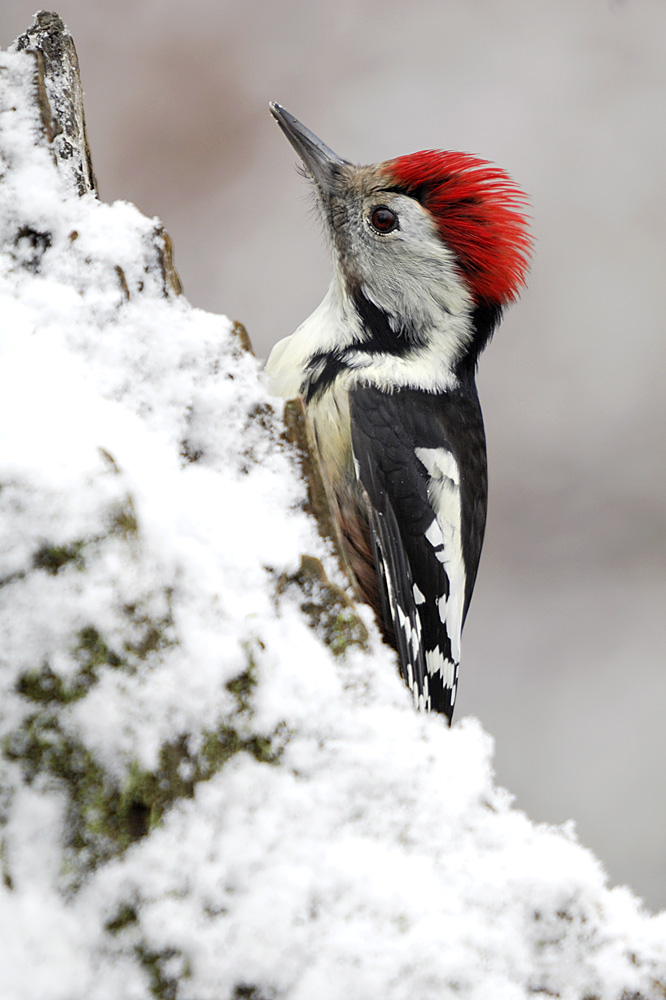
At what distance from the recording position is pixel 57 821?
1.44ft

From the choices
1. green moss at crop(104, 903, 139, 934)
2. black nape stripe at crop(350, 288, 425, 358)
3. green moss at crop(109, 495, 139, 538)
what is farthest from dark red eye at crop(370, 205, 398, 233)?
green moss at crop(104, 903, 139, 934)

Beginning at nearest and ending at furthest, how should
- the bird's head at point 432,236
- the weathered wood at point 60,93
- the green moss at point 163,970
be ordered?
the green moss at point 163,970 < the weathered wood at point 60,93 < the bird's head at point 432,236

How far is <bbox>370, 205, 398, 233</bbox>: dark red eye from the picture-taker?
1.25 meters

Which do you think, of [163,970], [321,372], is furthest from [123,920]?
[321,372]

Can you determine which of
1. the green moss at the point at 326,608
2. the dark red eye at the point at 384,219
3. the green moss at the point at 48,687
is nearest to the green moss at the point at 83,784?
the green moss at the point at 48,687

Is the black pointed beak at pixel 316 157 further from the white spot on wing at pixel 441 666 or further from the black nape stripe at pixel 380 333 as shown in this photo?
the white spot on wing at pixel 441 666

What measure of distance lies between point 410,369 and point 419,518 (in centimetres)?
24

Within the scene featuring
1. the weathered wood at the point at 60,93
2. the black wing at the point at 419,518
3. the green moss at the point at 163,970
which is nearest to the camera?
the green moss at the point at 163,970

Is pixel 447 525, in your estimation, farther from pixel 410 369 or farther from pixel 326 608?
pixel 326 608

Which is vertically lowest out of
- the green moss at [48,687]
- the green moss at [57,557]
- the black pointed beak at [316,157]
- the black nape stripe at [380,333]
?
the green moss at [48,687]

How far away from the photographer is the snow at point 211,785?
16.9 inches

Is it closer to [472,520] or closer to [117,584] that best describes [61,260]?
[117,584]

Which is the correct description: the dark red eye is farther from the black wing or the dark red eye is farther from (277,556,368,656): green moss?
(277,556,368,656): green moss

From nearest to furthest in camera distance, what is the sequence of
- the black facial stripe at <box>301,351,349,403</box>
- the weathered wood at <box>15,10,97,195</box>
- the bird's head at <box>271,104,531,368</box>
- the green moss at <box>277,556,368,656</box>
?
the green moss at <box>277,556,368,656</box> < the weathered wood at <box>15,10,97,195</box> < the black facial stripe at <box>301,351,349,403</box> < the bird's head at <box>271,104,531,368</box>
